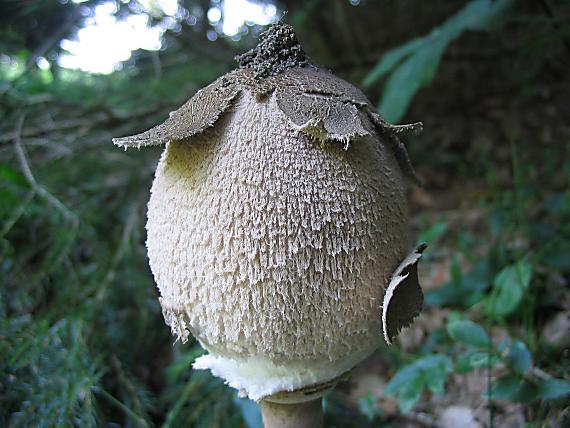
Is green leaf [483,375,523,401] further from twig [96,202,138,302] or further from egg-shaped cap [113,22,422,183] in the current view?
twig [96,202,138,302]

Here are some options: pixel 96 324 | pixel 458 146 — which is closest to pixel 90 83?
pixel 96 324

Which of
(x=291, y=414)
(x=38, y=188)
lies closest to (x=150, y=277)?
(x=38, y=188)

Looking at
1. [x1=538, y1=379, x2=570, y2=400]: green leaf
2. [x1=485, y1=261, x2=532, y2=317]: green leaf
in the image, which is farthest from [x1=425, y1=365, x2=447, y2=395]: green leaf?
[x1=485, y1=261, x2=532, y2=317]: green leaf

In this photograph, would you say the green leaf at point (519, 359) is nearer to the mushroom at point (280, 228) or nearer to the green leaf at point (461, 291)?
the mushroom at point (280, 228)

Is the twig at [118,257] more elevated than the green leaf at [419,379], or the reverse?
the twig at [118,257]

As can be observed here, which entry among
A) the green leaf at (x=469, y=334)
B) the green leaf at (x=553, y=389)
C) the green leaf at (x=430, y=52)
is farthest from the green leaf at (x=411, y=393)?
the green leaf at (x=430, y=52)

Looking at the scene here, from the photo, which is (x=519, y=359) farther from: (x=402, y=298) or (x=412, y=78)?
(x=412, y=78)
